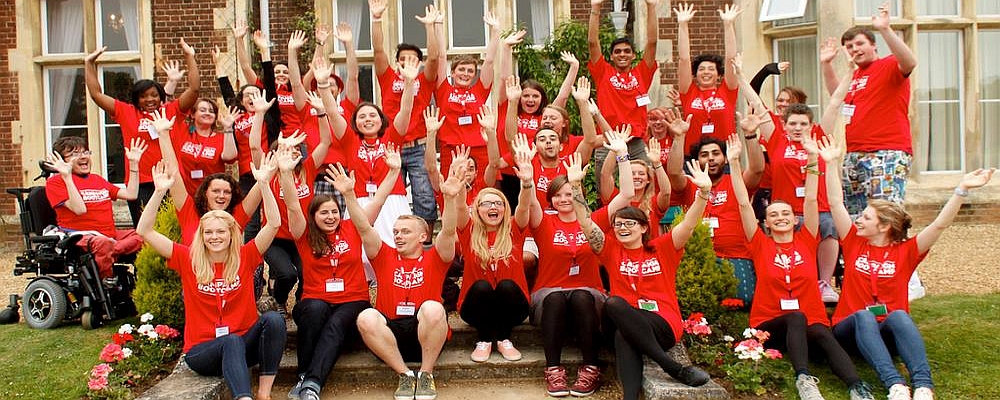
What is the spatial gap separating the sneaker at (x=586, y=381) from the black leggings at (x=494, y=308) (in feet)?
1.79

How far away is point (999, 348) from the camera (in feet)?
16.0

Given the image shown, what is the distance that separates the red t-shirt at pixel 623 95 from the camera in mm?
6461

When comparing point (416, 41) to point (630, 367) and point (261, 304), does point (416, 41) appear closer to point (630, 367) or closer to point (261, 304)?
point (261, 304)

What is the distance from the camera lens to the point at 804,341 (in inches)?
181

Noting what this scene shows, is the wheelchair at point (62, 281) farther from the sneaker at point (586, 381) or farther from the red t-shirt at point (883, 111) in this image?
the red t-shirt at point (883, 111)

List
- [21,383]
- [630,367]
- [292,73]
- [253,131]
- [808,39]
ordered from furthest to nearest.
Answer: [808,39] → [292,73] → [253,131] → [21,383] → [630,367]

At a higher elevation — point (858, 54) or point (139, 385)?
point (858, 54)

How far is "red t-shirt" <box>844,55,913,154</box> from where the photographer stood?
5527 millimetres

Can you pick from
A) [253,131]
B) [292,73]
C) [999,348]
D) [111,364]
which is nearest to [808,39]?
[999,348]

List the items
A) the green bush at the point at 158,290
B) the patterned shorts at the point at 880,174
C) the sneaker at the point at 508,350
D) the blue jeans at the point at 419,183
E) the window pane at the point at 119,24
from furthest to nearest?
1. the window pane at the point at 119,24
2. the blue jeans at the point at 419,183
3. the patterned shorts at the point at 880,174
4. the green bush at the point at 158,290
5. the sneaker at the point at 508,350

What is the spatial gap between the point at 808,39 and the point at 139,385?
7.92 m

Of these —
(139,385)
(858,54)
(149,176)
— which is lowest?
(139,385)

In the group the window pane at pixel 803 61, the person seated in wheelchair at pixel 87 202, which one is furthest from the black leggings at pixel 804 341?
the window pane at pixel 803 61

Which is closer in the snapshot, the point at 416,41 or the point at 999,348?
the point at 999,348
